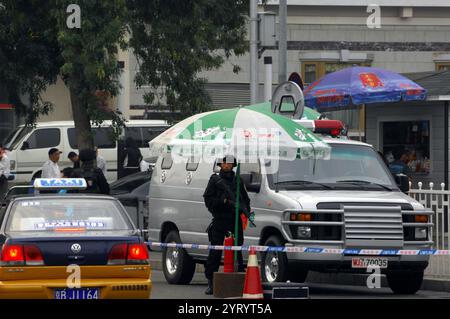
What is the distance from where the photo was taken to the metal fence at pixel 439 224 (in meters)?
18.1

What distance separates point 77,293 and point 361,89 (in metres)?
13.6

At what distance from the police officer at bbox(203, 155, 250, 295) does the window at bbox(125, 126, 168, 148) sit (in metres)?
18.6

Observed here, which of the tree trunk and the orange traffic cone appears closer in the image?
the orange traffic cone

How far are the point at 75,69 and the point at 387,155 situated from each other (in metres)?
6.75

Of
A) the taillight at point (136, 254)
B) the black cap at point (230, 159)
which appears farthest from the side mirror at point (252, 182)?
the taillight at point (136, 254)

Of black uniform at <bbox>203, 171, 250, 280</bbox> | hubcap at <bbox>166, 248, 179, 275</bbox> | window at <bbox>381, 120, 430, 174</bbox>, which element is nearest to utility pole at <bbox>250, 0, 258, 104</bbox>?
window at <bbox>381, 120, 430, 174</bbox>

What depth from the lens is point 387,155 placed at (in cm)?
2653

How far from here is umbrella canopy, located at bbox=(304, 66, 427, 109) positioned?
81.6 feet

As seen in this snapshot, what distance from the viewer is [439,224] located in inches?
721

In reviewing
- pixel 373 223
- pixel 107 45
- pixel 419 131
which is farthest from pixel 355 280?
pixel 107 45

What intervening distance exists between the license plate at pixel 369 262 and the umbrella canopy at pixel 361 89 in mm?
8707

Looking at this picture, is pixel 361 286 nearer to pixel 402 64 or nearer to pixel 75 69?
pixel 75 69

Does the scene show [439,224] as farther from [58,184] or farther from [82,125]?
[82,125]

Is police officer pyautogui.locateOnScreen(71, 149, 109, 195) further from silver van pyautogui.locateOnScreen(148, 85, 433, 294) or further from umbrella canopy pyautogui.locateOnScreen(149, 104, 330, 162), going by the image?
umbrella canopy pyautogui.locateOnScreen(149, 104, 330, 162)
